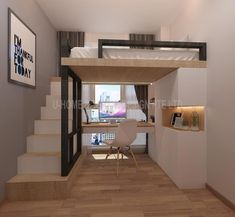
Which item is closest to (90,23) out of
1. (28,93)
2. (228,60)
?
(28,93)

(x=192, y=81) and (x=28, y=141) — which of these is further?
(x=28, y=141)

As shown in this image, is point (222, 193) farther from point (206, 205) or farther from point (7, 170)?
point (7, 170)

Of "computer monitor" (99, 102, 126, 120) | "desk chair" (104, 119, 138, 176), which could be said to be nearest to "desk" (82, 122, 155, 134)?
"computer monitor" (99, 102, 126, 120)

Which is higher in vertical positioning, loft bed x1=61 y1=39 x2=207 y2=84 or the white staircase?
loft bed x1=61 y1=39 x2=207 y2=84

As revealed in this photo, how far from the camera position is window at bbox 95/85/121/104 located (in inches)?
195

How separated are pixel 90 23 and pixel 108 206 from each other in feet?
11.6

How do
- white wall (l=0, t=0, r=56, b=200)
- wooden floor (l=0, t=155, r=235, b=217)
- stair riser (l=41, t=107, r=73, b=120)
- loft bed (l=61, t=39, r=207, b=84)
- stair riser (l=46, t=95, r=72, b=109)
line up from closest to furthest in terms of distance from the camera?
wooden floor (l=0, t=155, r=235, b=217)
white wall (l=0, t=0, r=56, b=200)
loft bed (l=61, t=39, r=207, b=84)
stair riser (l=41, t=107, r=73, b=120)
stair riser (l=46, t=95, r=72, b=109)

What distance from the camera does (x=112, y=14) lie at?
3932mm

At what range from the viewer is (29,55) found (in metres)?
3.08

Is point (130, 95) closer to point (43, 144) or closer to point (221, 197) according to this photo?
point (43, 144)

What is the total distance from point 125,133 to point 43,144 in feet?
4.21

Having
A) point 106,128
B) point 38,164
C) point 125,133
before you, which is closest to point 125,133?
point 125,133

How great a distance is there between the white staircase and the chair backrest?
0.81m

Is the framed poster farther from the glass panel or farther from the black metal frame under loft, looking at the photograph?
the glass panel
